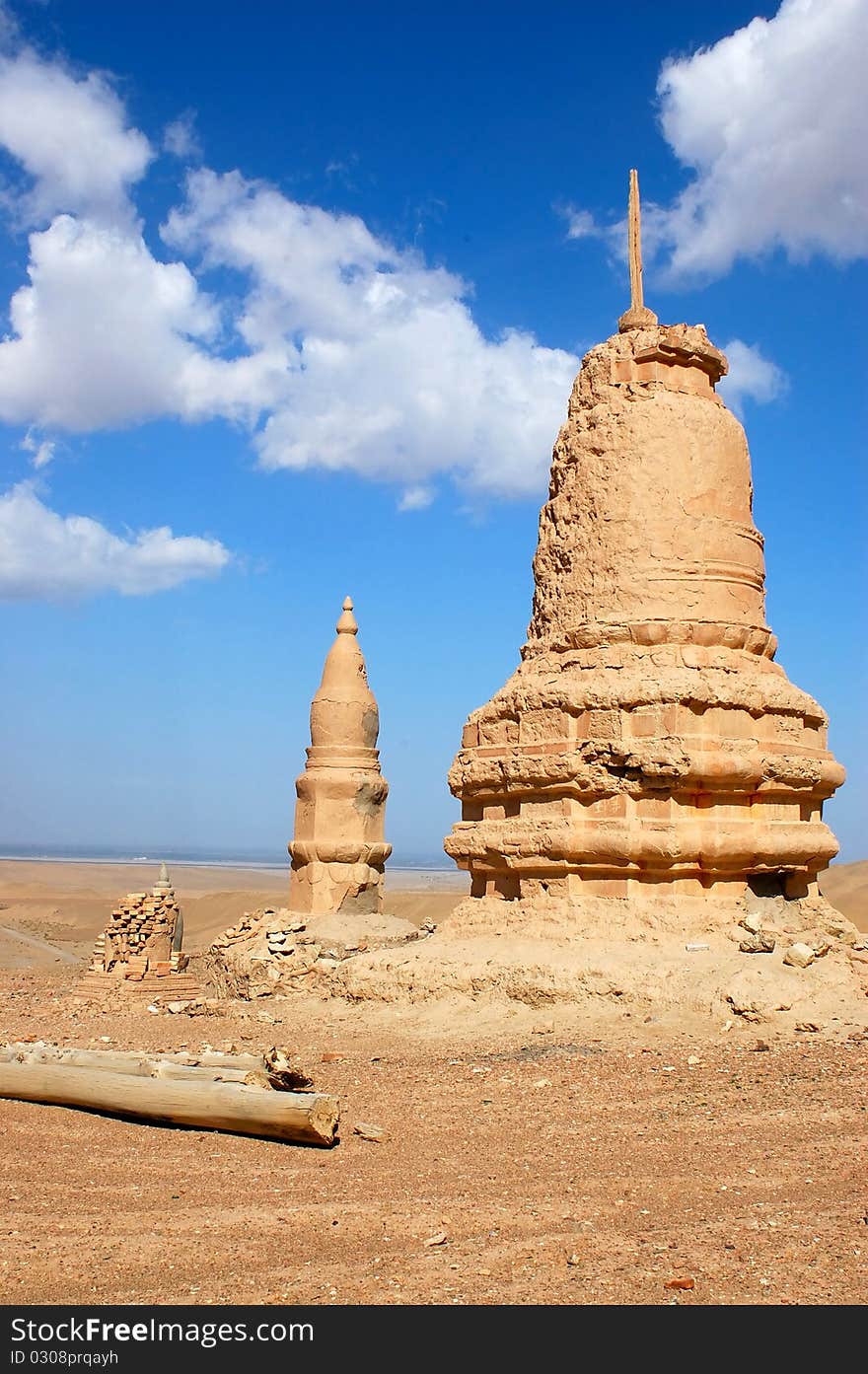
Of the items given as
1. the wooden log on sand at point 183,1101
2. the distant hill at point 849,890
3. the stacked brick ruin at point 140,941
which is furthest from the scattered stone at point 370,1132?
the distant hill at point 849,890

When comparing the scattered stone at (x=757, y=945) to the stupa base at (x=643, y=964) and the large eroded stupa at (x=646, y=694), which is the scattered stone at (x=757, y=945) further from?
the large eroded stupa at (x=646, y=694)

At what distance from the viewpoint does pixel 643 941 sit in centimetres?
877

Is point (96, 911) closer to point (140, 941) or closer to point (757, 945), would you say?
point (140, 941)

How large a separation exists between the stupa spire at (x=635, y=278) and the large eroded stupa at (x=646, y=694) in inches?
0.8

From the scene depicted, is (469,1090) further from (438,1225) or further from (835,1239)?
(835,1239)

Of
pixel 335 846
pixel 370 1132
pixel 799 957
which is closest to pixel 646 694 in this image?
pixel 799 957

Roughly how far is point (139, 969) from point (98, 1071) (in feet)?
26.6

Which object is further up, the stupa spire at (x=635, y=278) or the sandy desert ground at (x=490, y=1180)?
the stupa spire at (x=635, y=278)

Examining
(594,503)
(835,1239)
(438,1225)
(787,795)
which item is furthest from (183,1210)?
(594,503)

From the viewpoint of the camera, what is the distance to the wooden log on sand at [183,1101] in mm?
5633

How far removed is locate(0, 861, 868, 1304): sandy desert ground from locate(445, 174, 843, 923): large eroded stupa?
1.47 meters

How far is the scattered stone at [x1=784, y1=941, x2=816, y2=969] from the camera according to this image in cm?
841

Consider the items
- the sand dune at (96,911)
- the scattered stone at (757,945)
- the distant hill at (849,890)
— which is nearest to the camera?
the scattered stone at (757,945)

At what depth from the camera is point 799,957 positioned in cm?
842
